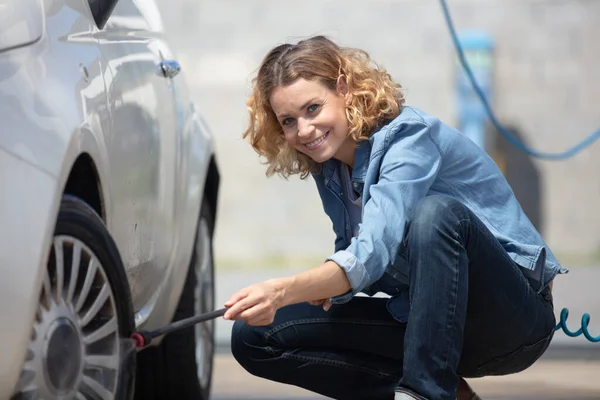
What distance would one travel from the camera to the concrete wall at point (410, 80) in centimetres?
916

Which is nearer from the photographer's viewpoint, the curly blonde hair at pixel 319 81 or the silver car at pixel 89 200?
the silver car at pixel 89 200

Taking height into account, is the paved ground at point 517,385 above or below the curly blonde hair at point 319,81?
below

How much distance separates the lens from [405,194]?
2652mm

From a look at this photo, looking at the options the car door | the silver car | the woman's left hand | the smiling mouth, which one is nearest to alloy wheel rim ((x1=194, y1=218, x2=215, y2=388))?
the silver car

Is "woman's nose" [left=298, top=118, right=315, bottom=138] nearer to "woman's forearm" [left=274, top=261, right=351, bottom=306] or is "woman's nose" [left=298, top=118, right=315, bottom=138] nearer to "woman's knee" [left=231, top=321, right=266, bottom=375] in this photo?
"woman's forearm" [left=274, top=261, right=351, bottom=306]

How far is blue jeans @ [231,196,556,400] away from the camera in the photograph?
8.50 feet

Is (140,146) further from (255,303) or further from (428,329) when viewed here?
(428,329)

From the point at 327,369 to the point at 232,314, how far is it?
0.66m

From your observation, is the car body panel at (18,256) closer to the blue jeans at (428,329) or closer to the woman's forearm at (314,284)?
the woman's forearm at (314,284)

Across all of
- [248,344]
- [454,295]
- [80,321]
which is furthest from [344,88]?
[80,321]

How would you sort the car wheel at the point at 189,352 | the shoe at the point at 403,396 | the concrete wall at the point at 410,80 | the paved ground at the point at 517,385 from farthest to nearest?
the concrete wall at the point at 410,80, the paved ground at the point at 517,385, the car wheel at the point at 189,352, the shoe at the point at 403,396

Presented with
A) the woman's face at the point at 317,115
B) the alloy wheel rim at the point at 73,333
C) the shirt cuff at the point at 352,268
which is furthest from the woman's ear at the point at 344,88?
the alloy wheel rim at the point at 73,333

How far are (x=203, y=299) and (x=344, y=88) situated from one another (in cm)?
136

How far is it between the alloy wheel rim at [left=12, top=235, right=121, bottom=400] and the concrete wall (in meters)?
6.64
